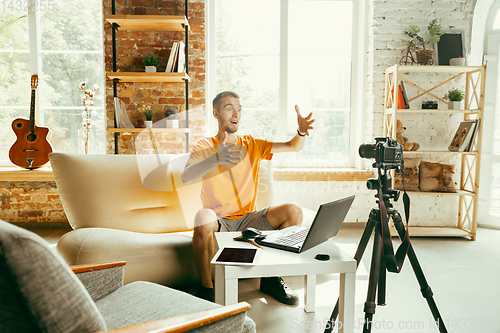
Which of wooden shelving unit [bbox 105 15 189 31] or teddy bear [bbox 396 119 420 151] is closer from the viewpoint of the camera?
wooden shelving unit [bbox 105 15 189 31]

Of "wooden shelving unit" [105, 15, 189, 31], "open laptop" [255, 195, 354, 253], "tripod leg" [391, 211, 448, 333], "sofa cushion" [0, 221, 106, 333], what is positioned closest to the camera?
"sofa cushion" [0, 221, 106, 333]

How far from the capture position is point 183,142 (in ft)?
10.6

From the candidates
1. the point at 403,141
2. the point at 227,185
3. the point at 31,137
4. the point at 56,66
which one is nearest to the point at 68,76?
the point at 56,66

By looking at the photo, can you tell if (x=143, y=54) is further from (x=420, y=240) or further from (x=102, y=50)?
(x=420, y=240)

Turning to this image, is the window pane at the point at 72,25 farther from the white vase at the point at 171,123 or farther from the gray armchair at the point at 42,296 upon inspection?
the gray armchair at the point at 42,296

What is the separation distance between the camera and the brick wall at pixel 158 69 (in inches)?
124

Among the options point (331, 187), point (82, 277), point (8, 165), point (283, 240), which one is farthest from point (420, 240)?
point (8, 165)

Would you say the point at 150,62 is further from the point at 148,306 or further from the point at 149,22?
the point at 148,306

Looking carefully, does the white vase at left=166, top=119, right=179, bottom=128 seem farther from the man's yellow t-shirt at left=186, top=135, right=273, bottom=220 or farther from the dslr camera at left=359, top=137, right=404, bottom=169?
the dslr camera at left=359, top=137, right=404, bottom=169

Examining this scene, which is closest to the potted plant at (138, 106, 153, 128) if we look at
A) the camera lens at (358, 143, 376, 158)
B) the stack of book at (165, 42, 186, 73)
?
the stack of book at (165, 42, 186, 73)

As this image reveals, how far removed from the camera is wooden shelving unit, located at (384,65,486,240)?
113 inches

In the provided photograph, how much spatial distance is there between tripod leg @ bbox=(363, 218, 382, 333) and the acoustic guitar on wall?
2.99 metres

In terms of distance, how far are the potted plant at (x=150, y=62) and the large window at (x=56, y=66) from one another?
673 mm

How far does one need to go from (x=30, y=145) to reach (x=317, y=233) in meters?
2.99
